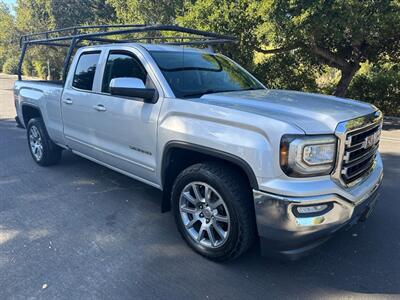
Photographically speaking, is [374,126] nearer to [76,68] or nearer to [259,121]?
[259,121]

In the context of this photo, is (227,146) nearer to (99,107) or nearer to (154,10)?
(99,107)

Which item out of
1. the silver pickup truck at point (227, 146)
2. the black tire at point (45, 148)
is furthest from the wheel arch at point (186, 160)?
the black tire at point (45, 148)

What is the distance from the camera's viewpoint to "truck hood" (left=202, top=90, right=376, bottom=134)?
2719 mm

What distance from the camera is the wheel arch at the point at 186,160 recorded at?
2.80 m

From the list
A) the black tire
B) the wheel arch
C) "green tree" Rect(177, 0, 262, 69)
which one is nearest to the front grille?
the wheel arch

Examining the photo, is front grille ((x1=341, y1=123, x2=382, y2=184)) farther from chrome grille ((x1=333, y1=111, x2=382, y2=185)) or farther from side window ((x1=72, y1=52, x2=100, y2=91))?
side window ((x1=72, y1=52, x2=100, y2=91))

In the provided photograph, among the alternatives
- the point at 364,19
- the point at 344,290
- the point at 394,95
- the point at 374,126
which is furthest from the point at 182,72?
the point at 394,95

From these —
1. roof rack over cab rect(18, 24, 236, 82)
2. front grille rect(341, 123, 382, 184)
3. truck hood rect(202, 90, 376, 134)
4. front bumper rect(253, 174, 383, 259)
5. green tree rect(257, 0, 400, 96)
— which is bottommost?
front bumper rect(253, 174, 383, 259)

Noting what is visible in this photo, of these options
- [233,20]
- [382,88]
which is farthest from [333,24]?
[382,88]

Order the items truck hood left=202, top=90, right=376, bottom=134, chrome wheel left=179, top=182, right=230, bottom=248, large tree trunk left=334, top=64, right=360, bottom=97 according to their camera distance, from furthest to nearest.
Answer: large tree trunk left=334, top=64, right=360, bottom=97, chrome wheel left=179, top=182, right=230, bottom=248, truck hood left=202, top=90, right=376, bottom=134

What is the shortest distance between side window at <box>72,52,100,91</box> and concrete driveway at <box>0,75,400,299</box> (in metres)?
1.43

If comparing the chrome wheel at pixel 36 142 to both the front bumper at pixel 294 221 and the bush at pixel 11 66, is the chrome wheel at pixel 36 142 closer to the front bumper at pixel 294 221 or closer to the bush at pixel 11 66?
the front bumper at pixel 294 221

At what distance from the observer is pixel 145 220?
4059 mm

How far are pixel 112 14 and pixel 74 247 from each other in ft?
74.0
